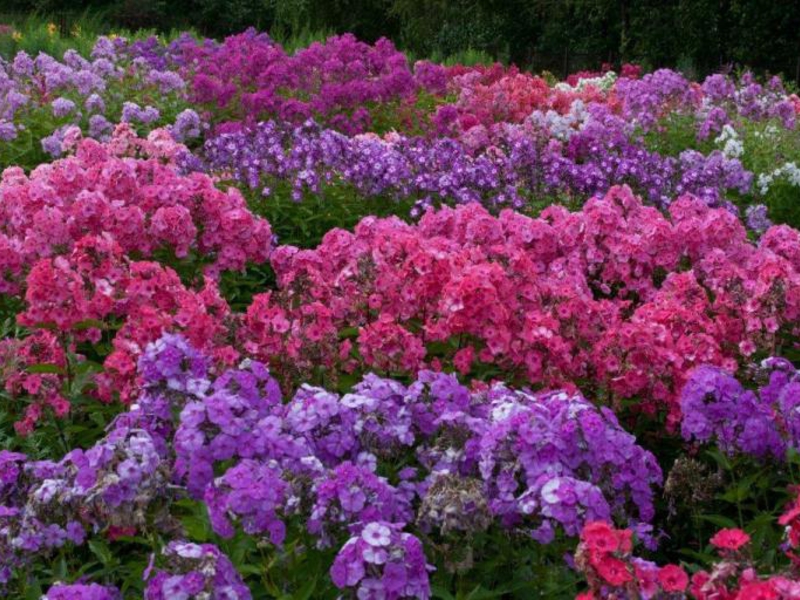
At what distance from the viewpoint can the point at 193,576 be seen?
2686mm

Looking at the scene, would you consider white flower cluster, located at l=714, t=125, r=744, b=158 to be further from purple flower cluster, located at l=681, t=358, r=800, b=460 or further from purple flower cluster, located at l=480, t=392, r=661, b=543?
purple flower cluster, located at l=480, t=392, r=661, b=543

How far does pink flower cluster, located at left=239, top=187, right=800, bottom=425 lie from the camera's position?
474cm

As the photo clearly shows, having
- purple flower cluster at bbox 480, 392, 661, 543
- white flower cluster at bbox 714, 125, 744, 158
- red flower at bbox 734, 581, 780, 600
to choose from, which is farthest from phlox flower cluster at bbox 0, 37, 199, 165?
red flower at bbox 734, 581, 780, 600

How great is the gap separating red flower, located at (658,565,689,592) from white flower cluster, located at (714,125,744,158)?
8766mm

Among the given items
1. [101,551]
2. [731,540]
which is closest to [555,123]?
[101,551]

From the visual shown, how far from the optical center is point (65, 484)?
129 inches

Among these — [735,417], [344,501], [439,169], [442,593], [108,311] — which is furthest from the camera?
[439,169]

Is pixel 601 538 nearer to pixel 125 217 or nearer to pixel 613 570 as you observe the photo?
pixel 613 570

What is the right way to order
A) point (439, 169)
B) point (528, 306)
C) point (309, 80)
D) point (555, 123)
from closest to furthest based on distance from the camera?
1. point (528, 306)
2. point (439, 169)
3. point (555, 123)
4. point (309, 80)

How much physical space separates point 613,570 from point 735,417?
163 cm

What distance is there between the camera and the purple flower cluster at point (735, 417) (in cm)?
407

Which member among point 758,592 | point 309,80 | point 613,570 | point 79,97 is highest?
point 758,592

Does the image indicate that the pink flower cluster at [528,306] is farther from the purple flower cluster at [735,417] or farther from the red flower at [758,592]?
the red flower at [758,592]

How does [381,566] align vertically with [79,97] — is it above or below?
above
